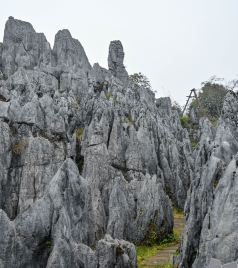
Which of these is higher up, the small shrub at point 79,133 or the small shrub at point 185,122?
the small shrub at point 185,122

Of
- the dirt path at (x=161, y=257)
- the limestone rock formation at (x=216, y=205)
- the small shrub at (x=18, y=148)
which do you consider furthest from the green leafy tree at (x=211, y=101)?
the limestone rock formation at (x=216, y=205)

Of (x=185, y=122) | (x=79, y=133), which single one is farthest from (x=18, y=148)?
(x=185, y=122)

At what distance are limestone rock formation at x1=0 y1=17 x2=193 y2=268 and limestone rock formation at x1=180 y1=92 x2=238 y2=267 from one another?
322cm

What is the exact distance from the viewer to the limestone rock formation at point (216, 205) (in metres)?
15.1

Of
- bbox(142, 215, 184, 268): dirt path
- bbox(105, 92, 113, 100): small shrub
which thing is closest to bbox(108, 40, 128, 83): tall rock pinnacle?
bbox(105, 92, 113, 100): small shrub

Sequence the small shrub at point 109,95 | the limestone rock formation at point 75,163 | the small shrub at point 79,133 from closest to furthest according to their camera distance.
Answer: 1. the limestone rock formation at point 75,163
2. the small shrub at point 79,133
3. the small shrub at point 109,95

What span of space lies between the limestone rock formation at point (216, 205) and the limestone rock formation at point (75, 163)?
322cm

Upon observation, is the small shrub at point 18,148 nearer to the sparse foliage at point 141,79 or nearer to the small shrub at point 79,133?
the small shrub at point 79,133

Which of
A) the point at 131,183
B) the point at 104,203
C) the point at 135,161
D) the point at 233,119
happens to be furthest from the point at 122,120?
the point at 233,119

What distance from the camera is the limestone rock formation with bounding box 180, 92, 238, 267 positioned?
15.1m

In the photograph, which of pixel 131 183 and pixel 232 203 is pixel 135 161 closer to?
pixel 131 183

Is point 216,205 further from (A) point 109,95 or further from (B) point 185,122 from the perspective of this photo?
(B) point 185,122

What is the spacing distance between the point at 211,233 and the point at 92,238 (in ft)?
30.3

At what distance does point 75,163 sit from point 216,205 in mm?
20494
